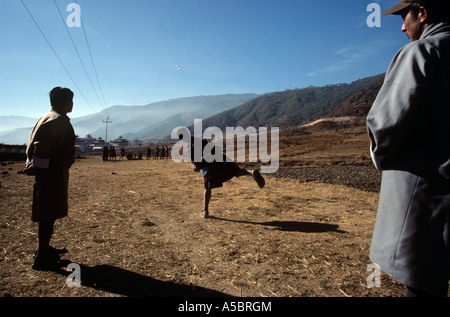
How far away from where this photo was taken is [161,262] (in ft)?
10.2

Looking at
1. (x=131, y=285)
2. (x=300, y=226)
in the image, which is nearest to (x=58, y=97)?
(x=131, y=285)

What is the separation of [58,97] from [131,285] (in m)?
2.39

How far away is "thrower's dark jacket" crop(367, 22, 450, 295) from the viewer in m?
1.14

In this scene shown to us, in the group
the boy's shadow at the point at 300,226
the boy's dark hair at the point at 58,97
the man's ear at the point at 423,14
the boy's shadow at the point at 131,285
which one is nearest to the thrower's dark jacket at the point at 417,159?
the man's ear at the point at 423,14

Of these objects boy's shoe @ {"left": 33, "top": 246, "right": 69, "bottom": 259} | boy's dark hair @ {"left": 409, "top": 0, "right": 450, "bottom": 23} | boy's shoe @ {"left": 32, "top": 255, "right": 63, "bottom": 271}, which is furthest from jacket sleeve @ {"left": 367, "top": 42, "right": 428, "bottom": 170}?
boy's shoe @ {"left": 33, "top": 246, "right": 69, "bottom": 259}

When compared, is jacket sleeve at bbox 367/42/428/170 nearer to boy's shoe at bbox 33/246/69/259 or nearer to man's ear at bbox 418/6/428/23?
man's ear at bbox 418/6/428/23

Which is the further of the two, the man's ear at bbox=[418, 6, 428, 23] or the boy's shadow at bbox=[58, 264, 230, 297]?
the boy's shadow at bbox=[58, 264, 230, 297]

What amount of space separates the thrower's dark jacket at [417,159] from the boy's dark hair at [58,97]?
332cm

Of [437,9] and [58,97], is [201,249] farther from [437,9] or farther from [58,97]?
[437,9]

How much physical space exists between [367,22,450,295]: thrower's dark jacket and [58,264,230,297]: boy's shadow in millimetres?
1741

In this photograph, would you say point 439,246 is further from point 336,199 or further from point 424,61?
point 336,199
